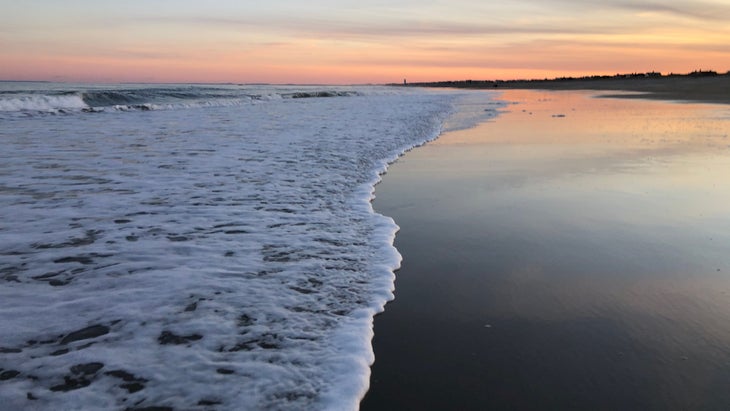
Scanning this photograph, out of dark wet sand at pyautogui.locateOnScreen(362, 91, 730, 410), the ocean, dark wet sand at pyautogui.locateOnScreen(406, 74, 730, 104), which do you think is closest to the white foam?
the ocean

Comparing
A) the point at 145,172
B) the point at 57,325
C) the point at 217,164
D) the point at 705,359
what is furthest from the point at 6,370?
the point at 217,164

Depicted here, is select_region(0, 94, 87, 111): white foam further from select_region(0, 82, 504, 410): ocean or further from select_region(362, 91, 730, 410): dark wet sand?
select_region(362, 91, 730, 410): dark wet sand

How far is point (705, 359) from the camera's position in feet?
7.46

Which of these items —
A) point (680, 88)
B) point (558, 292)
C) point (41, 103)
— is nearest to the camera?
point (558, 292)

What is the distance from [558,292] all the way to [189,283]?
7.53 ft

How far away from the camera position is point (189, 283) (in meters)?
3.13

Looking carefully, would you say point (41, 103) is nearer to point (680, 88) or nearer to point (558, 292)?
point (558, 292)

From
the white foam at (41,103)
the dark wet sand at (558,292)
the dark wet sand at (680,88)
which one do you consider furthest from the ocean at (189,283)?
the dark wet sand at (680,88)

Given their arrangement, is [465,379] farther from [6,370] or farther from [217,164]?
[217,164]

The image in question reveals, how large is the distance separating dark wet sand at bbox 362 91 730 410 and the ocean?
0.28 m

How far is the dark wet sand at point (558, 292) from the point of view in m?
2.11

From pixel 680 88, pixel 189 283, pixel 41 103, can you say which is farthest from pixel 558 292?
pixel 680 88

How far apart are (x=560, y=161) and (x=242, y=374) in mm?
6539

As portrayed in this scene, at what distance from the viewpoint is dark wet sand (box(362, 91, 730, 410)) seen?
2109 millimetres
